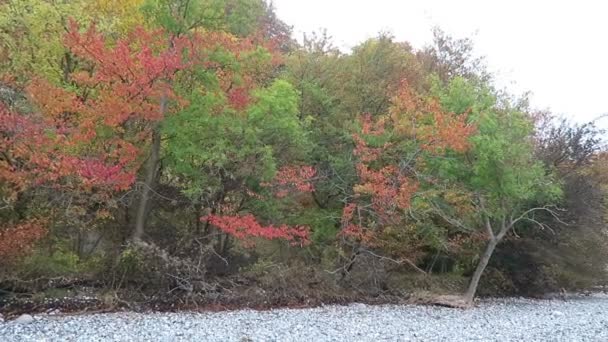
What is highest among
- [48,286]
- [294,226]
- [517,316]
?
[294,226]

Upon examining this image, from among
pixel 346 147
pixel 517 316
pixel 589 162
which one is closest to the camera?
pixel 517 316

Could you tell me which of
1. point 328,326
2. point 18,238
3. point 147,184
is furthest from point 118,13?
point 328,326

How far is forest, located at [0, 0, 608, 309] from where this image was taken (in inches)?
487

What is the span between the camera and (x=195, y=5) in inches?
529

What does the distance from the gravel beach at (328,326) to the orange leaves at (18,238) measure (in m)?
1.82

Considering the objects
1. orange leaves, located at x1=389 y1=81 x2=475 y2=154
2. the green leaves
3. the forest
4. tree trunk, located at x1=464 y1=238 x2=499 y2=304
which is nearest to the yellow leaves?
the forest

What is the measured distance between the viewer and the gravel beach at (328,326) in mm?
9906

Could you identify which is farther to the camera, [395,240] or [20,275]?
[395,240]

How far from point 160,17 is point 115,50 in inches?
70.2

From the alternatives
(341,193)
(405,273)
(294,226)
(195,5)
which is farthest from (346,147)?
(195,5)

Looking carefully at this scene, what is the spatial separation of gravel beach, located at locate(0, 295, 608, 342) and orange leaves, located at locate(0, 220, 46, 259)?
182 cm

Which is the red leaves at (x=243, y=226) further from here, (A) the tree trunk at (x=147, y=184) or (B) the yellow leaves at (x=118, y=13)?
(B) the yellow leaves at (x=118, y=13)

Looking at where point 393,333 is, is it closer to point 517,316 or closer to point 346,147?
point 517,316

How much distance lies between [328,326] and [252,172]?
477 cm
